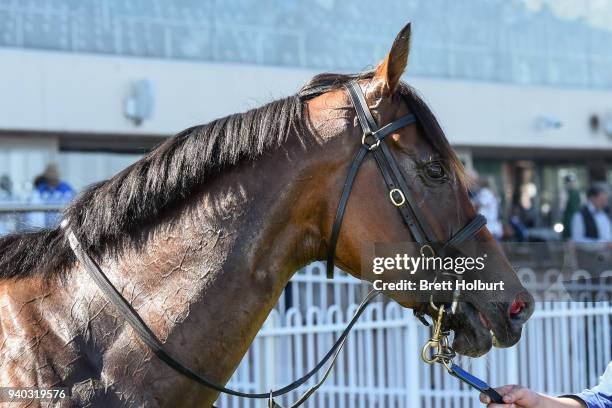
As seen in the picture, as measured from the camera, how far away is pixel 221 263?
8.09ft

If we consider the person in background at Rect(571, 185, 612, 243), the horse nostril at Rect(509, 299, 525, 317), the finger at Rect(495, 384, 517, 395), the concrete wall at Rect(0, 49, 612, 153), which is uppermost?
the concrete wall at Rect(0, 49, 612, 153)

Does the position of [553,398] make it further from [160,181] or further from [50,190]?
[50,190]

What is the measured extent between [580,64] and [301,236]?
16081mm

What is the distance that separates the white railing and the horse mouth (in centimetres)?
257

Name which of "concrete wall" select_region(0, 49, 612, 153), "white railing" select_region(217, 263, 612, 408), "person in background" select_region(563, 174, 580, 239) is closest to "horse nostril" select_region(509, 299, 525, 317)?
"white railing" select_region(217, 263, 612, 408)

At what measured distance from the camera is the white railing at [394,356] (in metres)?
5.36

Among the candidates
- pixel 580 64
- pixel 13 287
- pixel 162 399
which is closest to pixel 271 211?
pixel 162 399

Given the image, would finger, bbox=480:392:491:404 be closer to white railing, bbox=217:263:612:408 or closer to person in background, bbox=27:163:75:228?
white railing, bbox=217:263:612:408

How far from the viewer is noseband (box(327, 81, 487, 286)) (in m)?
2.52

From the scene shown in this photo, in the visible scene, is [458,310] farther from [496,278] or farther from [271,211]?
[271,211]

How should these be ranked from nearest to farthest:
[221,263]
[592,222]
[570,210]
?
[221,263], [592,222], [570,210]

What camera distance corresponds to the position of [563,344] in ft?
20.6

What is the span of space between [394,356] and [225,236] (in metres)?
3.64

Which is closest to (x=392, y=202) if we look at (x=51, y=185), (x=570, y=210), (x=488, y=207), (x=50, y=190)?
(x=50, y=190)
